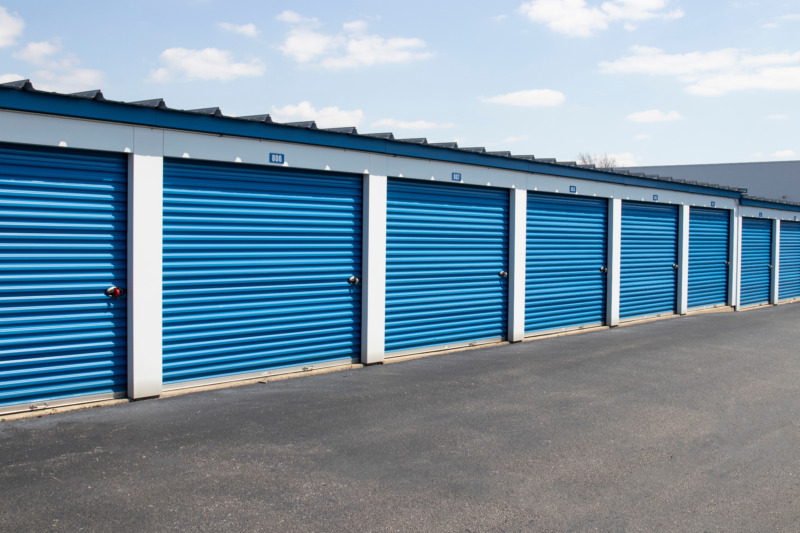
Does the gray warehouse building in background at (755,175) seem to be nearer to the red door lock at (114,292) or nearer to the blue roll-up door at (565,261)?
the blue roll-up door at (565,261)

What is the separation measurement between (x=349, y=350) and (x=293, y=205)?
2226 millimetres

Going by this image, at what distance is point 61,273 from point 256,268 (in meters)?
2.31

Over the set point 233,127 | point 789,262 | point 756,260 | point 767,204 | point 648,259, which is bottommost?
point 789,262

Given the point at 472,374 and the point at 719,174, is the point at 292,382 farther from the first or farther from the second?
the point at 719,174

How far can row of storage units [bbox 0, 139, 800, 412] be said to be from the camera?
7.06 metres

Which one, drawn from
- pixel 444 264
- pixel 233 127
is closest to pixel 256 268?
pixel 233 127

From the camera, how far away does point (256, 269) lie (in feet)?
28.8

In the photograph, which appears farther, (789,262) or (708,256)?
(789,262)

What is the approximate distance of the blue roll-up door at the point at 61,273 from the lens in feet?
22.7

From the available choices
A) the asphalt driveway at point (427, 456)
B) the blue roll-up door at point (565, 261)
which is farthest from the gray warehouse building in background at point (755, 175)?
the asphalt driveway at point (427, 456)

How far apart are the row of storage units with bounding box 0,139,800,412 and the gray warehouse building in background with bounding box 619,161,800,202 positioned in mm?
34036

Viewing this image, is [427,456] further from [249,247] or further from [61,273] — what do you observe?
[61,273]

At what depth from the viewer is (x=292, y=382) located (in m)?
8.73

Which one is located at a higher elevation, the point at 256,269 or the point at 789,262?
the point at 256,269
